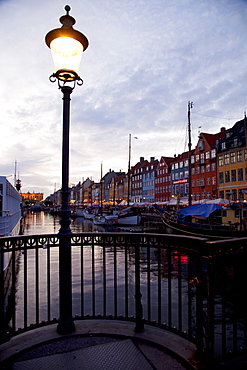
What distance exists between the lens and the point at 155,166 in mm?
84750

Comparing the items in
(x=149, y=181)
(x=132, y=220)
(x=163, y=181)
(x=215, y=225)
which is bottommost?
(x=132, y=220)

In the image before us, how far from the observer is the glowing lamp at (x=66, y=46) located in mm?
3572

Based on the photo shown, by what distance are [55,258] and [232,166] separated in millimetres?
38740

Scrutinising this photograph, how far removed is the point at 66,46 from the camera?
11.9ft

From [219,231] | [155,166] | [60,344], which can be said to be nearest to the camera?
[60,344]

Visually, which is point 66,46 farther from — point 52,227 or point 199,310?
point 52,227

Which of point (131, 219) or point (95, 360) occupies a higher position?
point (95, 360)

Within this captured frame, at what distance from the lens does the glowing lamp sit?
141 inches

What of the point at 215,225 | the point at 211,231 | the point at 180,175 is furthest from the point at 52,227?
the point at 180,175

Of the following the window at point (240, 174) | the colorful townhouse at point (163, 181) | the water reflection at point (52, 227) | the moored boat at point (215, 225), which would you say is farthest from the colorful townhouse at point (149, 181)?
the moored boat at point (215, 225)

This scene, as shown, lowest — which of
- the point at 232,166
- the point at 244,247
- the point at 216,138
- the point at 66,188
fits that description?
the point at 244,247

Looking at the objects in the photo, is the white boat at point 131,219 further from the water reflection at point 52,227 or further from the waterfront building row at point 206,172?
the waterfront building row at point 206,172

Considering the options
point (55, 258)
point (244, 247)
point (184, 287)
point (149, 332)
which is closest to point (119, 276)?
point (184, 287)

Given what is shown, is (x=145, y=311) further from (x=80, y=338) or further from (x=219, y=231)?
(x=219, y=231)
